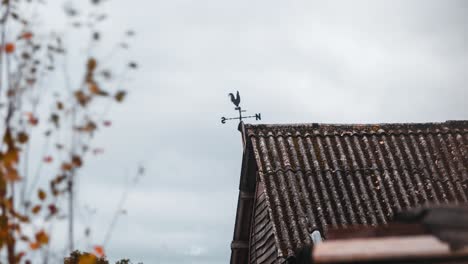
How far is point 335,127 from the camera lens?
1245 centimetres

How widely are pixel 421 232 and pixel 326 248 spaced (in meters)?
0.41

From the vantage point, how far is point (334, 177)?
10969mm

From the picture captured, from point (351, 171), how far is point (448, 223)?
823cm

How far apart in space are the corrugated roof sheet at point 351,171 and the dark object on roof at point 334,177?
15mm

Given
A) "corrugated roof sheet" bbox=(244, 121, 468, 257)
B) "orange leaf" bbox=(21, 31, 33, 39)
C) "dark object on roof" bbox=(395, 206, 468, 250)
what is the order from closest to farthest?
"dark object on roof" bbox=(395, 206, 468, 250)
"orange leaf" bbox=(21, 31, 33, 39)
"corrugated roof sheet" bbox=(244, 121, 468, 257)

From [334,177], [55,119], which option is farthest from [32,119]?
[334,177]

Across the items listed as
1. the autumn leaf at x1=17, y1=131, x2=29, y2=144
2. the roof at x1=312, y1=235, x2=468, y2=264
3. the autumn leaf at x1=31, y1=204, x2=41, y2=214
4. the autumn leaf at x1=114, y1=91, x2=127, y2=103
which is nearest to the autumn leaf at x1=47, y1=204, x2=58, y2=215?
the autumn leaf at x1=31, y1=204, x2=41, y2=214

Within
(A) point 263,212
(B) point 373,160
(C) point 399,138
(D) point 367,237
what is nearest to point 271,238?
(A) point 263,212

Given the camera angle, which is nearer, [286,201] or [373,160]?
[286,201]

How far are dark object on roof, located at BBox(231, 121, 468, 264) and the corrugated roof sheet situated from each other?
15 mm

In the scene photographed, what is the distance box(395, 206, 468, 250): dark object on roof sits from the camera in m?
2.89

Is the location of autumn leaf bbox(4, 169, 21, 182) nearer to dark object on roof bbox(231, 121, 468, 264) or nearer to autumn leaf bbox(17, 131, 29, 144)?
autumn leaf bbox(17, 131, 29, 144)

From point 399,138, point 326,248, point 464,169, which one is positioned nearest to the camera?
point 326,248

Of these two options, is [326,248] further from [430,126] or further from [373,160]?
[430,126]
